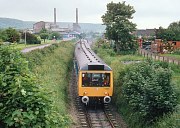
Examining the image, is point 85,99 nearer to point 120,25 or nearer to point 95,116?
point 95,116

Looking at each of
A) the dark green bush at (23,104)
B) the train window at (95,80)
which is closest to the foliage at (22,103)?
the dark green bush at (23,104)

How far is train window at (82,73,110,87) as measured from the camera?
64.5 ft

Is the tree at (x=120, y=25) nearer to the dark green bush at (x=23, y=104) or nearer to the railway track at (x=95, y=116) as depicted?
the railway track at (x=95, y=116)

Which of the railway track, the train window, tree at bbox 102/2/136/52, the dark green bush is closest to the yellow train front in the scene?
the train window

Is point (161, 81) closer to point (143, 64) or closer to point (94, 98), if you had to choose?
point (143, 64)

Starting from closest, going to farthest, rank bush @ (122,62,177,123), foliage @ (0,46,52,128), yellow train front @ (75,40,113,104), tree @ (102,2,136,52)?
foliage @ (0,46,52,128), bush @ (122,62,177,123), yellow train front @ (75,40,113,104), tree @ (102,2,136,52)

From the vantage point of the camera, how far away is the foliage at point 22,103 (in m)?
6.17

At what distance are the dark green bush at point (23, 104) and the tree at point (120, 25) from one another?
118 feet

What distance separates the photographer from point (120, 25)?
42.7 metres

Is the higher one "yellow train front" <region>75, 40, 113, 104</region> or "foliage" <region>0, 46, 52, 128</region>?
"foliage" <region>0, 46, 52, 128</region>

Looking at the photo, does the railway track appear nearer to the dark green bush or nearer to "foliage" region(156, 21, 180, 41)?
the dark green bush

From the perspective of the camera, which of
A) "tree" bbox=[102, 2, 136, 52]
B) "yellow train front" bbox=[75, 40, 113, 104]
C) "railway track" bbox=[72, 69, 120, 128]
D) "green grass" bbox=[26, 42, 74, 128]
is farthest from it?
"tree" bbox=[102, 2, 136, 52]

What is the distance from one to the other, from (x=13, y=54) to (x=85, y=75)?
12001mm

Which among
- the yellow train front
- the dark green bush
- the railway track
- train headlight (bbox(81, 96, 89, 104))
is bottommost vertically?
the railway track
